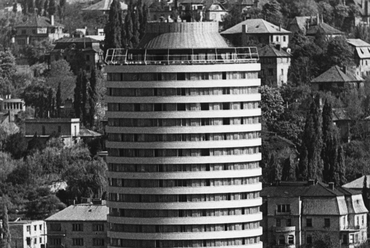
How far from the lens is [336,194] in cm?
19475

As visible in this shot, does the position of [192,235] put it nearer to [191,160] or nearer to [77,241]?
[191,160]

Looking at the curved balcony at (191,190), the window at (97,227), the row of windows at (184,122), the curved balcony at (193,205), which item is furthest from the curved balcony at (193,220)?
the window at (97,227)

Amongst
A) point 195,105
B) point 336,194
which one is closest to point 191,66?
point 195,105

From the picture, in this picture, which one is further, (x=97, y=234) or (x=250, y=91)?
(x=97, y=234)

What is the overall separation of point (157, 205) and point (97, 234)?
2467 inches

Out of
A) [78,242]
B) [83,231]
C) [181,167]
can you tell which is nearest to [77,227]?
[83,231]

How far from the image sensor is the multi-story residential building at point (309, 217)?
637 feet

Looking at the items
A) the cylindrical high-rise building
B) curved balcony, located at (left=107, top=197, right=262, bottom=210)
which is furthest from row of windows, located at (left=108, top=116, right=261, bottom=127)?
curved balcony, located at (left=107, top=197, right=262, bottom=210)

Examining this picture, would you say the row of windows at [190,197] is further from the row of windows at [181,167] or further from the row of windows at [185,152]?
the row of windows at [185,152]

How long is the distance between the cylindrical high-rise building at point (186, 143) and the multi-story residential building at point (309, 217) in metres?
58.5

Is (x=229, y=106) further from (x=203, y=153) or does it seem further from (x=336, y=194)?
(x=336, y=194)

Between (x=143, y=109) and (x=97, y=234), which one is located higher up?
(x=143, y=109)

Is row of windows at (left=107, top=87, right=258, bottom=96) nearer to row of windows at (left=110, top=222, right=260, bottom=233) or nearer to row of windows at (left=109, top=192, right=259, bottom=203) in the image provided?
row of windows at (left=109, top=192, right=259, bottom=203)

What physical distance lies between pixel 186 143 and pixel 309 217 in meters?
61.9
